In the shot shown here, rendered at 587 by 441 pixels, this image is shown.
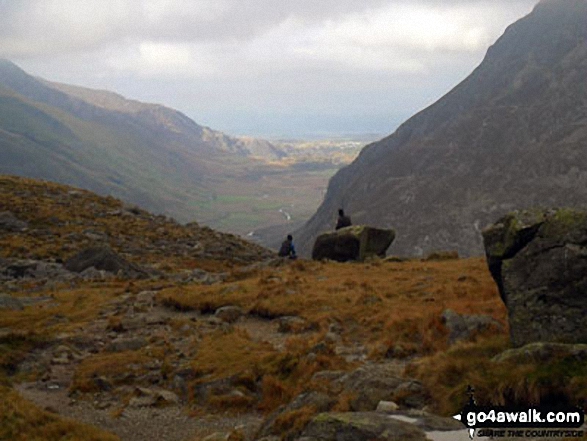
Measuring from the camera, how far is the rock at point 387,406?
38.2 feet

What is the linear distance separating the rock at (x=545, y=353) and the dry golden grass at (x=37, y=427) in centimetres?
982

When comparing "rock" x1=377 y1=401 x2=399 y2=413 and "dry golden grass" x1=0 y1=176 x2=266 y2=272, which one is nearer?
"rock" x1=377 y1=401 x2=399 y2=413

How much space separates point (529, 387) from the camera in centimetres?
1089

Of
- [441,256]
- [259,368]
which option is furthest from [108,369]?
[441,256]

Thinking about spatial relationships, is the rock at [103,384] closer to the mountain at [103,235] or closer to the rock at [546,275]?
the rock at [546,275]

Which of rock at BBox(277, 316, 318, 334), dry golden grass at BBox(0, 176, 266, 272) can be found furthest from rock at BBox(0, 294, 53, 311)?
rock at BBox(277, 316, 318, 334)

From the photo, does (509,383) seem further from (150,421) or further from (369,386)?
(150,421)

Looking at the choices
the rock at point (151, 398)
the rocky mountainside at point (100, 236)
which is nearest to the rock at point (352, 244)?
the rocky mountainside at point (100, 236)

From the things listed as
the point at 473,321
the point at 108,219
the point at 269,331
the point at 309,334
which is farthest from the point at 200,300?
the point at 108,219

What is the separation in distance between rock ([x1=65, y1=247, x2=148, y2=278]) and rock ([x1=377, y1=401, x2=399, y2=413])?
30.7 metres

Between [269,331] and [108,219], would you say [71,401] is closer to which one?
[269,331]

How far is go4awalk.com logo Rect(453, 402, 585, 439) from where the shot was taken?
970 cm

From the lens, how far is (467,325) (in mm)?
18906

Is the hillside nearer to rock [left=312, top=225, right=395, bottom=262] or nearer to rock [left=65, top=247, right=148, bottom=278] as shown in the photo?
rock [left=65, top=247, right=148, bottom=278]
